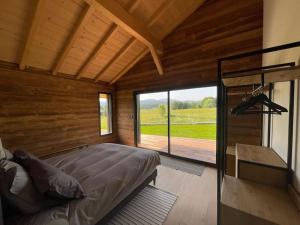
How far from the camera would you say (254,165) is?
127cm

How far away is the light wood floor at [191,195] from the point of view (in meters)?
1.77

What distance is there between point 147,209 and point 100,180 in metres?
0.92

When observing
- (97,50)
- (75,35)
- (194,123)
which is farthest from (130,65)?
(194,123)

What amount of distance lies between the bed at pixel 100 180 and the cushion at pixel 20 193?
0.20 feet

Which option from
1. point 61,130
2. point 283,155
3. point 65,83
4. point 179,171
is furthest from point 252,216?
point 65,83

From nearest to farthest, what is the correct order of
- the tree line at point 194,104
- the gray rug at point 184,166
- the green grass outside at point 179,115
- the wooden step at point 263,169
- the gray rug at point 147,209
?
the wooden step at point 263,169 → the gray rug at point 147,209 → the gray rug at point 184,166 → the tree line at point 194,104 → the green grass outside at point 179,115

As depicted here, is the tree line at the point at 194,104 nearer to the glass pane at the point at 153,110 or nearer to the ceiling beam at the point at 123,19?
the glass pane at the point at 153,110

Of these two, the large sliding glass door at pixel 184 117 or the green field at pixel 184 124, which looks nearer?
the large sliding glass door at pixel 184 117

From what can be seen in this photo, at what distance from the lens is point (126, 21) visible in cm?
251

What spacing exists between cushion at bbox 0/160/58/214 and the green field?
11.1 feet

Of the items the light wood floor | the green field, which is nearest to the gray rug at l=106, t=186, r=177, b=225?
the light wood floor

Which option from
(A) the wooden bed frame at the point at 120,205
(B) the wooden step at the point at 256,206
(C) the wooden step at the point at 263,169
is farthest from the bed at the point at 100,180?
(C) the wooden step at the point at 263,169

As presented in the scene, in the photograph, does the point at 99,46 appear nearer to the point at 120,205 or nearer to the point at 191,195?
the point at 120,205

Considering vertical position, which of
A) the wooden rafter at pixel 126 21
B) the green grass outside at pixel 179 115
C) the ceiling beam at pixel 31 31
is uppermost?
the wooden rafter at pixel 126 21
